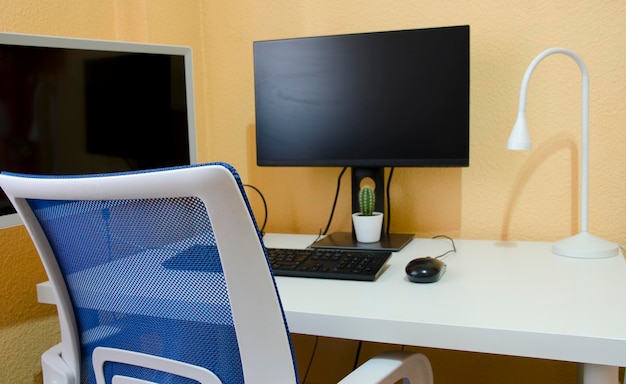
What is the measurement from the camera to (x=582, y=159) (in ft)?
4.03

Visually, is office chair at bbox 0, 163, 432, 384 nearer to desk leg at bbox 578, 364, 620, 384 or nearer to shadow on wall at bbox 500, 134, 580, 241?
desk leg at bbox 578, 364, 620, 384

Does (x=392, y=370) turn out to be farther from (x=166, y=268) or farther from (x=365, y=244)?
(x=365, y=244)

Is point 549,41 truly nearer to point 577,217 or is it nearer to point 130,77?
point 577,217

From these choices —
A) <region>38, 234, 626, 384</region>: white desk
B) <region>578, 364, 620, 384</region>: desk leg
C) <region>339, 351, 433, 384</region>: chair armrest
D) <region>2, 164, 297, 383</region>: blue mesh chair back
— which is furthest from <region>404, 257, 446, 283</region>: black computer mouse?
<region>2, 164, 297, 383</region>: blue mesh chair back

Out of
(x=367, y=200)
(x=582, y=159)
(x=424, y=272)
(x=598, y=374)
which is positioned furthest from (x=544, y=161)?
(x=598, y=374)

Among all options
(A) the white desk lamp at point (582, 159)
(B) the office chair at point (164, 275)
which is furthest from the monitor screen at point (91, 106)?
(A) the white desk lamp at point (582, 159)

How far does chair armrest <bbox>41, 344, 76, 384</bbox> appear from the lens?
82 cm

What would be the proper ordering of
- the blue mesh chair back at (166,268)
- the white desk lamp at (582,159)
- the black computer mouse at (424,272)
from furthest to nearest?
1. the white desk lamp at (582,159)
2. the black computer mouse at (424,272)
3. the blue mesh chair back at (166,268)

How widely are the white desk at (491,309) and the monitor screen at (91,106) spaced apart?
0.95 feet

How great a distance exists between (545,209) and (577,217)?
0.25ft

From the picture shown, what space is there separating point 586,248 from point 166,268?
3.03 feet

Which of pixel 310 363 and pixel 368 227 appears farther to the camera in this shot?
pixel 310 363

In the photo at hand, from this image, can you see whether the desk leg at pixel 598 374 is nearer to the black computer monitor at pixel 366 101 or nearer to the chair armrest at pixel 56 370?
the black computer monitor at pixel 366 101

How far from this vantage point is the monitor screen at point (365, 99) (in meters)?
1.30
